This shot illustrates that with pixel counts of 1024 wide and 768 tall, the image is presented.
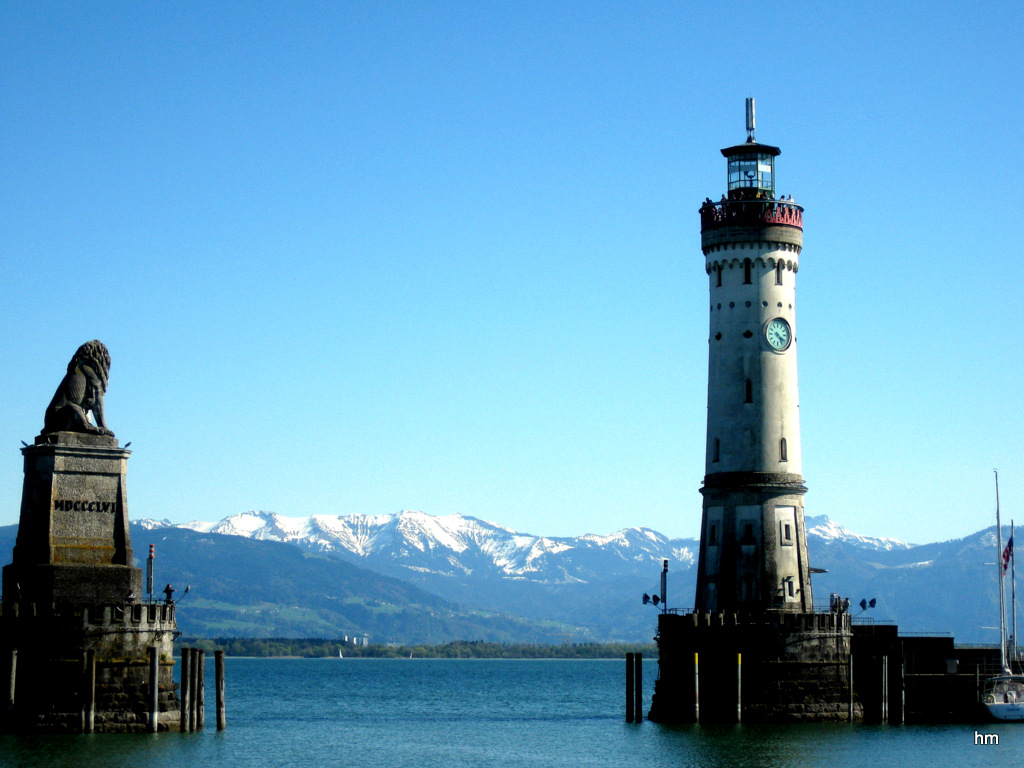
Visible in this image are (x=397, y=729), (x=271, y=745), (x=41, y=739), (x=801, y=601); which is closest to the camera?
(x=41, y=739)

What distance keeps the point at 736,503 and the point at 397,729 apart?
81.1 ft

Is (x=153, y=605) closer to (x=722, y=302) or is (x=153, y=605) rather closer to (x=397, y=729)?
(x=397, y=729)

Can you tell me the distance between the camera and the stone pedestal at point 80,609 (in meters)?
69.1

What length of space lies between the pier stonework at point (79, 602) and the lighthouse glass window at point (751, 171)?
3846 cm

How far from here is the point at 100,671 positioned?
6938 cm

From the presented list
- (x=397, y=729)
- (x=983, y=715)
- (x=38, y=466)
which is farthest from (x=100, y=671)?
(x=983, y=715)

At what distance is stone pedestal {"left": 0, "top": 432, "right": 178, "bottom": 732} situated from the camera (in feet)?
227

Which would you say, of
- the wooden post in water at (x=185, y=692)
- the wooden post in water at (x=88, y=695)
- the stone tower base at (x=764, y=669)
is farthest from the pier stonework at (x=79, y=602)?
the stone tower base at (x=764, y=669)

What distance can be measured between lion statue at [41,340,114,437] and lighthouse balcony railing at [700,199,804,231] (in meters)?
34.8

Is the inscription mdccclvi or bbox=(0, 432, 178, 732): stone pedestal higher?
the inscription mdccclvi

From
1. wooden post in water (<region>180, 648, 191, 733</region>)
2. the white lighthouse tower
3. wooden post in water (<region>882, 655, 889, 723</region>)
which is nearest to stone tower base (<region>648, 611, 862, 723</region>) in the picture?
wooden post in water (<region>882, 655, 889, 723</region>)

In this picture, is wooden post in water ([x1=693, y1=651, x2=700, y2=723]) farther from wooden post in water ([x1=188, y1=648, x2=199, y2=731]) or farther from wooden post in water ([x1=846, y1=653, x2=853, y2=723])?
wooden post in water ([x1=188, y1=648, x2=199, y2=731])

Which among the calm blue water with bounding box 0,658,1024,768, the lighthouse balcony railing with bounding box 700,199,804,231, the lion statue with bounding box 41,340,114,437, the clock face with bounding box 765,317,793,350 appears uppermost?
the lighthouse balcony railing with bounding box 700,199,804,231

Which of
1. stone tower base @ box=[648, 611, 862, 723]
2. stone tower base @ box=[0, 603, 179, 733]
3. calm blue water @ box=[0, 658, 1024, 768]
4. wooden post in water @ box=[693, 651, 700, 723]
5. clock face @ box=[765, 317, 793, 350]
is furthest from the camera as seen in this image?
clock face @ box=[765, 317, 793, 350]
